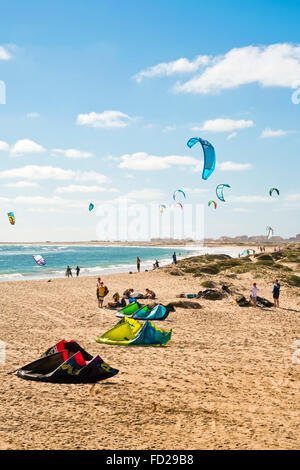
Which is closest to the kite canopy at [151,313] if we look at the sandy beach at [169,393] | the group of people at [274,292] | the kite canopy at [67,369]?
the sandy beach at [169,393]

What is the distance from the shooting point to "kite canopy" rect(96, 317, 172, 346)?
10562 millimetres

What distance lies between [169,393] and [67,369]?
7.18 ft

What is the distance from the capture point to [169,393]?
7.13 m

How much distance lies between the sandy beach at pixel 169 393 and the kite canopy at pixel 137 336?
0.26 meters

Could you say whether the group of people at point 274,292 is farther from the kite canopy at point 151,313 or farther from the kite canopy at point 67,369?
the kite canopy at point 67,369

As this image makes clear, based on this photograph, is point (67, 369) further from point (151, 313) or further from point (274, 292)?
point (274, 292)

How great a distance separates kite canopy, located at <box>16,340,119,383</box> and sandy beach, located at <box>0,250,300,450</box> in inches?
8.3

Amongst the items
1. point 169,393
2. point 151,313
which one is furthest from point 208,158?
point 169,393

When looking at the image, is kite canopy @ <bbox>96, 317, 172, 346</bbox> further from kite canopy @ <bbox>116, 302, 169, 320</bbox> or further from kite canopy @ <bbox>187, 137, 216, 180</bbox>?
kite canopy @ <bbox>187, 137, 216, 180</bbox>

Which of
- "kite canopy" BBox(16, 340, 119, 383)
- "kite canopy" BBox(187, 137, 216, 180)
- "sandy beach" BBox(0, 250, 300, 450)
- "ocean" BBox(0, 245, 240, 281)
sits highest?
"kite canopy" BBox(187, 137, 216, 180)

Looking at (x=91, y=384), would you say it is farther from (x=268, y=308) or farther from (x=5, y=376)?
(x=268, y=308)

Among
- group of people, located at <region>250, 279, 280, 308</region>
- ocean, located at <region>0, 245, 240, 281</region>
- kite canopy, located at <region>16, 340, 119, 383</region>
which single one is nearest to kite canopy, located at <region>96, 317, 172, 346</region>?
kite canopy, located at <region>16, 340, 119, 383</region>
